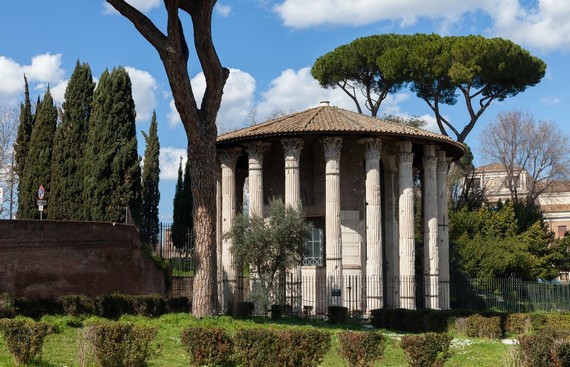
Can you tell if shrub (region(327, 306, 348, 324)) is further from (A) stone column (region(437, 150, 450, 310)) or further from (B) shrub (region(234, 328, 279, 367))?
(B) shrub (region(234, 328, 279, 367))

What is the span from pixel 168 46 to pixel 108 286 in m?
6.66

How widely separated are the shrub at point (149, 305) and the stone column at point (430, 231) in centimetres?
953

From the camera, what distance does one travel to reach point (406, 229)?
2572cm

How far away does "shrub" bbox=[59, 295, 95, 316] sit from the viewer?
1841 cm

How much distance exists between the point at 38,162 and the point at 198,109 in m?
13.7

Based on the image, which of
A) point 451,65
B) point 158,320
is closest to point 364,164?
point 158,320

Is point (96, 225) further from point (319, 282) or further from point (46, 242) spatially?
point (319, 282)

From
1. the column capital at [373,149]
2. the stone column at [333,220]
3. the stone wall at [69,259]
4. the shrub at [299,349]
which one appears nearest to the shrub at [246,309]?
the stone column at [333,220]

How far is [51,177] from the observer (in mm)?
29953

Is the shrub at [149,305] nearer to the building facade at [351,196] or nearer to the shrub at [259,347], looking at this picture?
the building facade at [351,196]

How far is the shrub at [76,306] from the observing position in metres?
18.4

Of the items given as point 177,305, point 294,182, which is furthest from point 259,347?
point 294,182

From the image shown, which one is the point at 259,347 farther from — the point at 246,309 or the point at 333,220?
the point at 333,220

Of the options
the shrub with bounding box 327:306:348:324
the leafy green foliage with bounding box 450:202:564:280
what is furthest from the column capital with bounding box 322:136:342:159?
the leafy green foliage with bounding box 450:202:564:280
